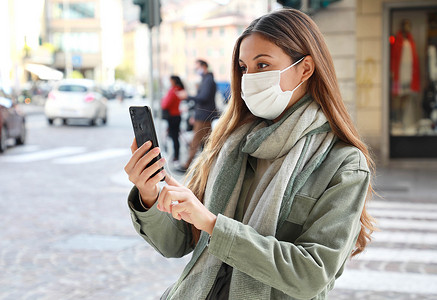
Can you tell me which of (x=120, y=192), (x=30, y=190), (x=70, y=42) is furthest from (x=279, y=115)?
(x=70, y=42)

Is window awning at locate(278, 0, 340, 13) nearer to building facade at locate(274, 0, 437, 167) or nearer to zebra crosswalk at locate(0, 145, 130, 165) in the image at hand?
building facade at locate(274, 0, 437, 167)

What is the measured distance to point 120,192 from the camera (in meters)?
9.73

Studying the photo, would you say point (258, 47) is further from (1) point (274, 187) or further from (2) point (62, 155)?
(2) point (62, 155)

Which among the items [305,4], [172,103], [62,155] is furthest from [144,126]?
[62,155]

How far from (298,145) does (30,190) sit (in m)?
8.73

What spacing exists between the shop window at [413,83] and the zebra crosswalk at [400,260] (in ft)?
14.8

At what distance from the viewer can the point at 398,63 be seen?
1253 cm

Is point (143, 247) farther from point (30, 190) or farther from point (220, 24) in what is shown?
point (220, 24)

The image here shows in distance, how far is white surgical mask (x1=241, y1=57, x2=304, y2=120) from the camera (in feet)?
6.25

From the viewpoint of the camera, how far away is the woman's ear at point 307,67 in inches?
75.4

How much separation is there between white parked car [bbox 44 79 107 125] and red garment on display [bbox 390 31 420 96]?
46.1 feet

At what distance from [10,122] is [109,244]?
423 inches

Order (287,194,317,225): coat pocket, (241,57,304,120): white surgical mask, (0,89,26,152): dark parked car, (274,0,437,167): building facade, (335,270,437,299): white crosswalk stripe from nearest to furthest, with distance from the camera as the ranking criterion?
(287,194,317,225): coat pocket < (241,57,304,120): white surgical mask < (335,270,437,299): white crosswalk stripe < (274,0,437,167): building facade < (0,89,26,152): dark parked car

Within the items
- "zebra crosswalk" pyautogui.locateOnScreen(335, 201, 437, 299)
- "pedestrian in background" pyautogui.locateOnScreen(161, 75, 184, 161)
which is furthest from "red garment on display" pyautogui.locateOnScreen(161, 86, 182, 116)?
"zebra crosswalk" pyautogui.locateOnScreen(335, 201, 437, 299)
